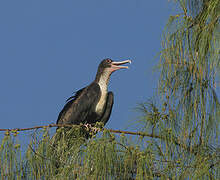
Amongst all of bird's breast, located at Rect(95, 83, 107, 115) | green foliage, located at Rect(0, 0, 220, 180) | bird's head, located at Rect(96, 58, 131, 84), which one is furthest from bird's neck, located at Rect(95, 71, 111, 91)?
green foliage, located at Rect(0, 0, 220, 180)

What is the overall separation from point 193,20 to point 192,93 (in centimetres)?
49

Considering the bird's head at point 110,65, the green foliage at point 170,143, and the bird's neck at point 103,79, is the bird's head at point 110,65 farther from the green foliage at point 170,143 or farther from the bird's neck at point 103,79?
the green foliage at point 170,143

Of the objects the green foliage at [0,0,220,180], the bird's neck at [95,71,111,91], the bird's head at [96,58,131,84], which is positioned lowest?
the green foliage at [0,0,220,180]

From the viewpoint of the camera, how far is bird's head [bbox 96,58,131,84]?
21.1 ft

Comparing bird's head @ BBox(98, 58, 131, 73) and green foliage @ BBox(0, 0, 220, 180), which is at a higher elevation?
bird's head @ BBox(98, 58, 131, 73)

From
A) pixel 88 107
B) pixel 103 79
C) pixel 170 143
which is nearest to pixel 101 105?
pixel 88 107

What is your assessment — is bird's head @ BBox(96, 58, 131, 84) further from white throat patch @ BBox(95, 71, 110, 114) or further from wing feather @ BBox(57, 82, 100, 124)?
wing feather @ BBox(57, 82, 100, 124)

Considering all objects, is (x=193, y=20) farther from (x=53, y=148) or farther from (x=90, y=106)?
(x=90, y=106)

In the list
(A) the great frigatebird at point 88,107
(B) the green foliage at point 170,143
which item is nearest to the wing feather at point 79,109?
(A) the great frigatebird at point 88,107

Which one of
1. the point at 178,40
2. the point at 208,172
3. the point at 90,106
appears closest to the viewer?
the point at 208,172

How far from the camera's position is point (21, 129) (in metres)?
3.01

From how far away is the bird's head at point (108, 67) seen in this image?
21.1 feet

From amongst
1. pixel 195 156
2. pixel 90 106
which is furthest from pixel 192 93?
pixel 90 106

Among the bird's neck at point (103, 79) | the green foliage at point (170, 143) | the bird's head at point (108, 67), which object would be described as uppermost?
the bird's head at point (108, 67)
